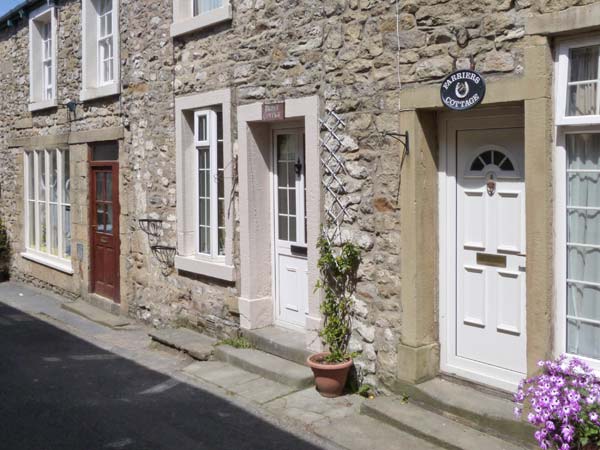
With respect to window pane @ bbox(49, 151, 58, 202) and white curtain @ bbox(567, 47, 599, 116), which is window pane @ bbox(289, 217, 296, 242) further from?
window pane @ bbox(49, 151, 58, 202)

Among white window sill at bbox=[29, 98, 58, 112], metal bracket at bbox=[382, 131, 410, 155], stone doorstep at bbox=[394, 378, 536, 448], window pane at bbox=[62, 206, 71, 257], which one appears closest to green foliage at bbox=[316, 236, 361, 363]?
stone doorstep at bbox=[394, 378, 536, 448]

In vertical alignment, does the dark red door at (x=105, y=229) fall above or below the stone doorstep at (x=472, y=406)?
above

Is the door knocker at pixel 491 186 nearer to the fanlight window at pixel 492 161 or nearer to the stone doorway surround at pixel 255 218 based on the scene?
the fanlight window at pixel 492 161

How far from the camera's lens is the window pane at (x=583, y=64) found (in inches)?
195

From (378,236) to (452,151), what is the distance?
0.98 meters

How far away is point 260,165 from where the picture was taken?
799 centimetres

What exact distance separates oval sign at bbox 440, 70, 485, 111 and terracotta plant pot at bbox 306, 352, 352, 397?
2.49 m

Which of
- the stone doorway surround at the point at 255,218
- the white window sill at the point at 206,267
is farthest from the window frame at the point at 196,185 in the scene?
the stone doorway surround at the point at 255,218

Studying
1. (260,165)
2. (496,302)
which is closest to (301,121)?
(260,165)

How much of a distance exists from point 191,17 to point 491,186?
15.9 feet

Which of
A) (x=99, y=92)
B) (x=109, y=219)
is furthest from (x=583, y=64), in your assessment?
(x=109, y=219)

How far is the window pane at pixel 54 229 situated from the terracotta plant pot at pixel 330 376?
830cm

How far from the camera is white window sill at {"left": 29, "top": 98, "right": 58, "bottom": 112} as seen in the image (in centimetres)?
1278

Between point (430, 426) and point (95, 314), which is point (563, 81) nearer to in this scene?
point (430, 426)
